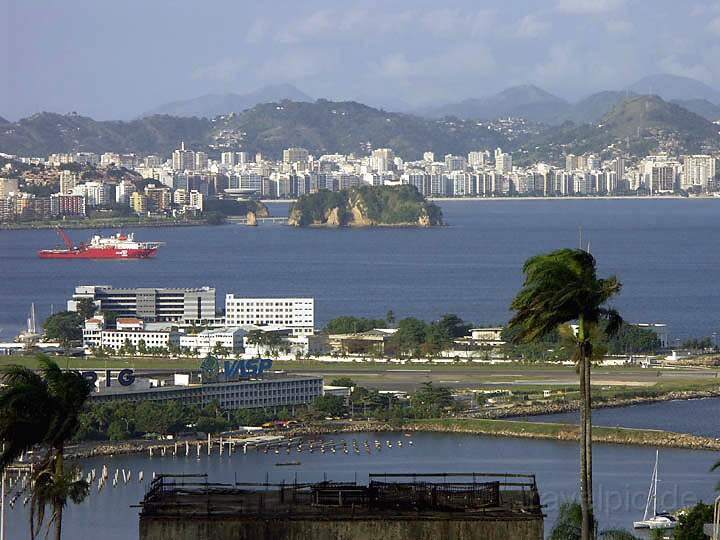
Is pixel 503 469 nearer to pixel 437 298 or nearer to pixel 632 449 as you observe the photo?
pixel 632 449

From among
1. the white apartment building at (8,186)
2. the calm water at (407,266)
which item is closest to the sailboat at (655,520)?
the calm water at (407,266)

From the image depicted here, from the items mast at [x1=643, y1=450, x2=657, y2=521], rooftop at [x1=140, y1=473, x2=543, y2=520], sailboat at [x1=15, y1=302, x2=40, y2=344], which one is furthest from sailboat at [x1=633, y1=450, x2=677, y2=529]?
sailboat at [x1=15, y1=302, x2=40, y2=344]

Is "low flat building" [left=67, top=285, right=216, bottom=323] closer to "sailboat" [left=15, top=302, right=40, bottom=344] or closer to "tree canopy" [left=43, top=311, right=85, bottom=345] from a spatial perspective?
"sailboat" [left=15, top=302, right=40, bottom=344]

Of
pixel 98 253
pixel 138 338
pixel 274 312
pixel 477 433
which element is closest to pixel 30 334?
pixel 138 338

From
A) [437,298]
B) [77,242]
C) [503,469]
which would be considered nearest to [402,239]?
[77,242]

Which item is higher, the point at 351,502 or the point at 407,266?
the point at 351,502

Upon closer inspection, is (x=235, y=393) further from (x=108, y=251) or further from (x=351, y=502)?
(x=108, y=251)

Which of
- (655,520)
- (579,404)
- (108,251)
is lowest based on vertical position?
(655,520)

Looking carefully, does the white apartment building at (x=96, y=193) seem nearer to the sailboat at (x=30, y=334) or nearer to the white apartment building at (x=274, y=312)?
the sailboat at (x=30, y=334)
